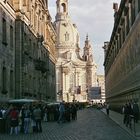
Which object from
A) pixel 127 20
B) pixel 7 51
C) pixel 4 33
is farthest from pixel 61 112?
pixel 127 20

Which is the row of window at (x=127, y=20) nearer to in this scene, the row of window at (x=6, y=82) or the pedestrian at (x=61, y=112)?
the pedestrian at (x=61, y=112)

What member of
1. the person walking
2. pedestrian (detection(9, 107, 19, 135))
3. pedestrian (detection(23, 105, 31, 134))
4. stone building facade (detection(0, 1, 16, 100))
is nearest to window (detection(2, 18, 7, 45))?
stone building facade (detection(0, 1, 16, 100))

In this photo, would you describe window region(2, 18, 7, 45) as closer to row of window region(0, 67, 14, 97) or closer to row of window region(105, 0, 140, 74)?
row of window region(0, 67, 14, 97)

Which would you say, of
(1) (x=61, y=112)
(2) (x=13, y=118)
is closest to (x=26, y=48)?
(1) (x=61, y=112)

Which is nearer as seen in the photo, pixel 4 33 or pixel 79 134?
pixel 79 134

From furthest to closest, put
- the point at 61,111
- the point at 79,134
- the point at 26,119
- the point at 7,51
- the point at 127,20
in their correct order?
the point at 127,20
the point at 61,111
the point at 7,51
the point at 26,119
the point at 79,134

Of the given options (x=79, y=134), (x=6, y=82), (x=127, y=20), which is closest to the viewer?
(x=79, y=134)

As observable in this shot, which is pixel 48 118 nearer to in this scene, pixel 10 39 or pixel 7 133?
pixel 10 39

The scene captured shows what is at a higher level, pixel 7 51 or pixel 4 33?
pixel 4 33

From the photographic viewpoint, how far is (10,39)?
1722 inches

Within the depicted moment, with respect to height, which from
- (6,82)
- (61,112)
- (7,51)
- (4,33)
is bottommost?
(61,112)

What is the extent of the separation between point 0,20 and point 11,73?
728 cm

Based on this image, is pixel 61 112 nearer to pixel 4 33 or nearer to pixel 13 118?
pixel 4 33

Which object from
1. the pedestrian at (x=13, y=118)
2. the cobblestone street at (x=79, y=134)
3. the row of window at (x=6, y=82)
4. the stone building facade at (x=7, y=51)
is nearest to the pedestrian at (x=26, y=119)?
the cobblestone street at (x=79, y=134)
